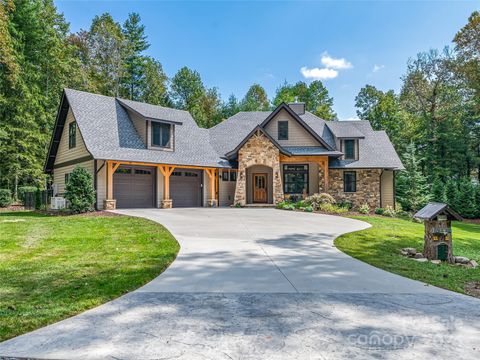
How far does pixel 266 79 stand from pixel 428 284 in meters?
39.9

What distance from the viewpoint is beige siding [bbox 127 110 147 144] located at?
763 inches

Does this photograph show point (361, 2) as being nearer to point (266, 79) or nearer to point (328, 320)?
point (328, 320)

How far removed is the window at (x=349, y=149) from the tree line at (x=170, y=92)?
4.19 metres

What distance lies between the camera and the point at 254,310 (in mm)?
3875

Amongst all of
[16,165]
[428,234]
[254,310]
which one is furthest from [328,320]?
[16,165]

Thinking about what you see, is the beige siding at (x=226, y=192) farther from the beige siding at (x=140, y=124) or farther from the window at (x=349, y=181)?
the window at (x=349, y=181)

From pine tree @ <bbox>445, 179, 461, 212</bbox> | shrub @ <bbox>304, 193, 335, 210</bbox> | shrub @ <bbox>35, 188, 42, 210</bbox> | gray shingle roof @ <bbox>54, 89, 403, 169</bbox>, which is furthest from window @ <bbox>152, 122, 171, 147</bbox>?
pine tree @ <bbox>445, 179, 461, 212</bbox>

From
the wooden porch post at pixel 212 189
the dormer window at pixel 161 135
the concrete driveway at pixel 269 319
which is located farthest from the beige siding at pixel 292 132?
the concrete driveway at pixel 269 319

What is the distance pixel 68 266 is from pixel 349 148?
20.0m

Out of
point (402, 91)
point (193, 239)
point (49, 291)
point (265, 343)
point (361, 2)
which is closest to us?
point (265, 343)

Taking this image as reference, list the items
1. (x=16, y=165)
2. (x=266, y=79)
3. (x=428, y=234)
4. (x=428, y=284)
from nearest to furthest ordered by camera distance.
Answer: (x=428, y=284) < (x=428, y=234) < (x=16, y=165) < (x=266, y=79)

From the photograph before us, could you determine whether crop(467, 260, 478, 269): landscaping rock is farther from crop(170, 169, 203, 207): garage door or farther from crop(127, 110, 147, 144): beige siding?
crop(127, 110, 147, 144): beige siding

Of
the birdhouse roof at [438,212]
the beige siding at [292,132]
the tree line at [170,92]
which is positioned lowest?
the birdhouse roof at [438,212]

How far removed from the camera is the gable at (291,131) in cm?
2231
